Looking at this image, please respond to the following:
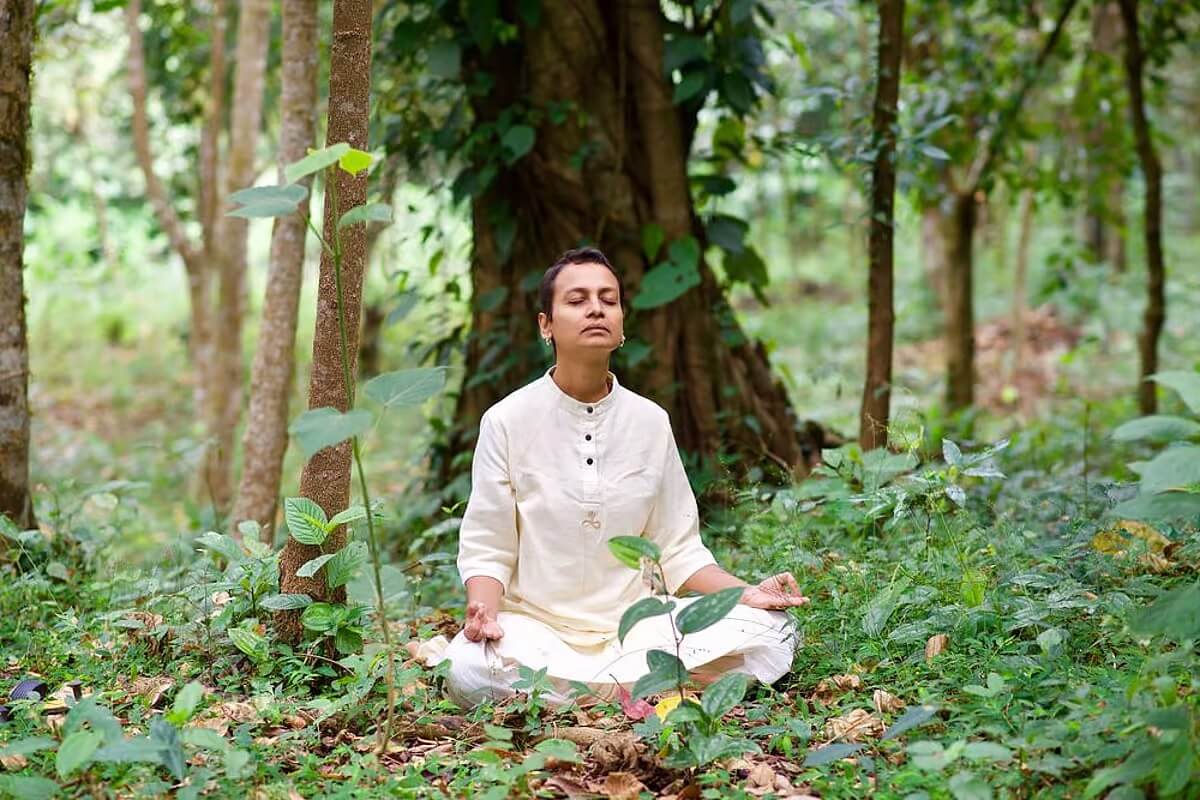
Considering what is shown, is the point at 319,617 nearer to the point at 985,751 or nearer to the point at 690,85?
the point at 985,751

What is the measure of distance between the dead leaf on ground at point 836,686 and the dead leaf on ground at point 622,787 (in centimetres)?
65

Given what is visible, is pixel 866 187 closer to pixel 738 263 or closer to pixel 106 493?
pixel 738 263

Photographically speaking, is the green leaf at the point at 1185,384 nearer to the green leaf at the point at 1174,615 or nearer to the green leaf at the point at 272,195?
the green leaf at the point at 1174,615

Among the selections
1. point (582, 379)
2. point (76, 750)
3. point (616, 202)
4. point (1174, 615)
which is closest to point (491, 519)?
point (582, 379)

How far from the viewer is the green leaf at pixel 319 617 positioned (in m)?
3.05

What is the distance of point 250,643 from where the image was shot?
301 cm

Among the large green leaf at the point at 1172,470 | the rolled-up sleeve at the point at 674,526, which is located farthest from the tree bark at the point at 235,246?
the large green leaf at the point at 1172,470

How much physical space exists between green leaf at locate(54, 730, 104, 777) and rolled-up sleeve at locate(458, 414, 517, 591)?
1.13 m

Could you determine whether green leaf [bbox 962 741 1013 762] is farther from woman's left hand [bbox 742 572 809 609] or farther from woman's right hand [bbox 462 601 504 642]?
woman's right hand [bbox 462 601 504 642]

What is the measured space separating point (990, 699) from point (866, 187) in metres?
2.90

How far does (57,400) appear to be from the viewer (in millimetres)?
12617

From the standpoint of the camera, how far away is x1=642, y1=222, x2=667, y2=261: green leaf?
5.13 m

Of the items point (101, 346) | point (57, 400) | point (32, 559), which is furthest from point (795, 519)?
point (101, 346)

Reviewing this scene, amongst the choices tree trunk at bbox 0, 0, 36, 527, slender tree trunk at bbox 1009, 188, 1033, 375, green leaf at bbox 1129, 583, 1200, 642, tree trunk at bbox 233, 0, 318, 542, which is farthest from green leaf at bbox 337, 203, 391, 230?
slender tree trunk at bbox 1009, 188, 1033, 375
